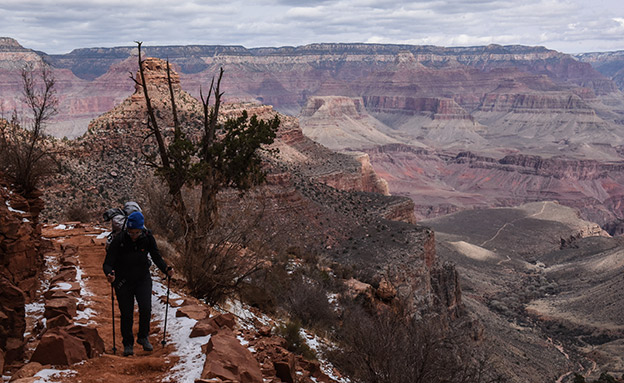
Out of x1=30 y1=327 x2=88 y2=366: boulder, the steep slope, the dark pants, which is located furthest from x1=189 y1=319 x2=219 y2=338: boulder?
the steep slope

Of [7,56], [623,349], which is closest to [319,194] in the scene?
[623,349]

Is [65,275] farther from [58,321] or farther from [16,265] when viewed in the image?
[58,321]

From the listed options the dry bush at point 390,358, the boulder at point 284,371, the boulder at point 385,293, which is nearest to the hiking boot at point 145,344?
the boulder at point 284,371

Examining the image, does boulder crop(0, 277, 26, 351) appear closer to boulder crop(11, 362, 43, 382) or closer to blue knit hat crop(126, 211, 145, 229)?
boulder crop(11, 362, 43, 382)

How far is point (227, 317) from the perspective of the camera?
903 cm

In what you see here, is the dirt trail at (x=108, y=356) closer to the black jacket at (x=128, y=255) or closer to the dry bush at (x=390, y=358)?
the black jacket at (x=128, y=255)

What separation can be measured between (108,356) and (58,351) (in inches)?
28.8

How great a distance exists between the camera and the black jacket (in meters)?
7.98

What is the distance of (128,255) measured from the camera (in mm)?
8031

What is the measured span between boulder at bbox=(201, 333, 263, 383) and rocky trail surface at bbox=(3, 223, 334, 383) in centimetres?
1

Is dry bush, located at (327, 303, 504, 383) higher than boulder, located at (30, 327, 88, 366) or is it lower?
lower

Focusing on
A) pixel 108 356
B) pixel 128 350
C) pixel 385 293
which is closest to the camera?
pixel 108 356

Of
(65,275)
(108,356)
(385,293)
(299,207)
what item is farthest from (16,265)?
(299,207)

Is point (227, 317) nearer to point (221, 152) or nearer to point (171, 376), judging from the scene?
point (171, 376)
